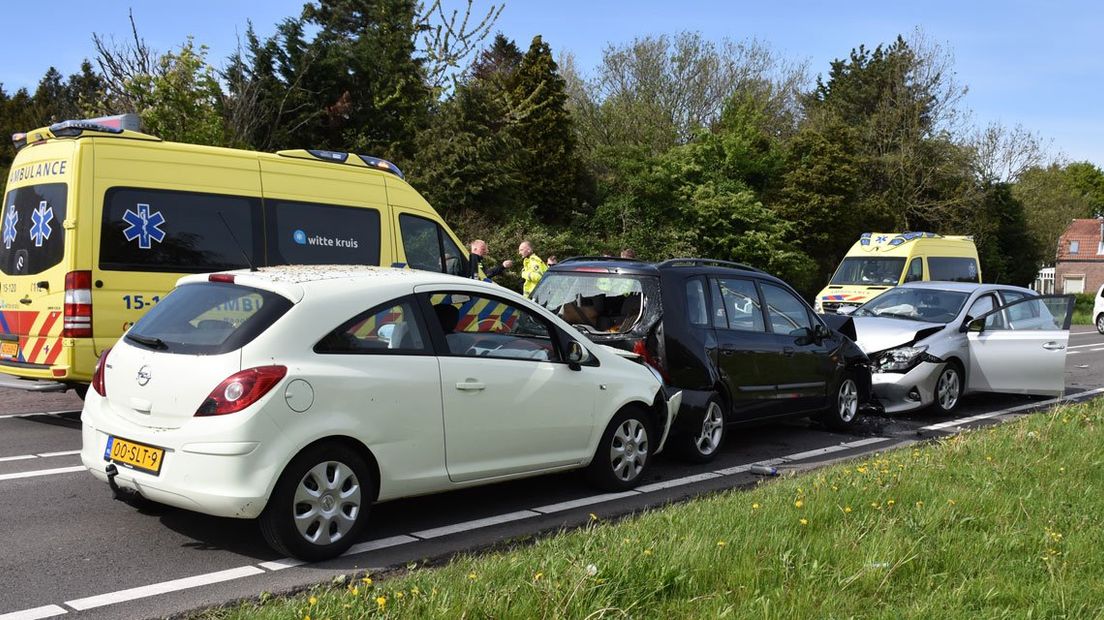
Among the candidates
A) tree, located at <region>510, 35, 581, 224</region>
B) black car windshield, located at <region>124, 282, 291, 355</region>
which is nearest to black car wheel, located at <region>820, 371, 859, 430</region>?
black car windshield, located at <region>124, 282, 291, 355</region>

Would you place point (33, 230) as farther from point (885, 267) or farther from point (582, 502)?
point (885, 267)

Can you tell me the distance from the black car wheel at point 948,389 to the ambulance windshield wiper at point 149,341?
869 centimetres

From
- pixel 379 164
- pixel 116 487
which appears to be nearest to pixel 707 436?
pixel 116 487

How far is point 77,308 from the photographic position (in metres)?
8.63

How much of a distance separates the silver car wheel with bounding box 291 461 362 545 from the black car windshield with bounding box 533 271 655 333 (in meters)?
3.28

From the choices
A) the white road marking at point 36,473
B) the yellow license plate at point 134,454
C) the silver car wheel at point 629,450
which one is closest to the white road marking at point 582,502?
the silver car wheel at point 629,450

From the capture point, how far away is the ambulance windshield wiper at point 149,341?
5.28 metres

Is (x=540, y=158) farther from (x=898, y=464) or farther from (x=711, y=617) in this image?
(x=711, y=617)

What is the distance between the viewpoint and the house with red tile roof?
68.8m

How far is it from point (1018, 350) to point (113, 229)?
10200mm

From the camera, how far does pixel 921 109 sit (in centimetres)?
4231

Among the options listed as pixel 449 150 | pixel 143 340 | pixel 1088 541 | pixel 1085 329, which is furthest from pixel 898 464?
pixel 1085 329

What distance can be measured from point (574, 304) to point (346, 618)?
4.78m

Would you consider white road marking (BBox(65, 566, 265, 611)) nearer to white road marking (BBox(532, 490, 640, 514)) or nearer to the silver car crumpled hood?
white road marking (BBox(532, 490, 640, 514))
